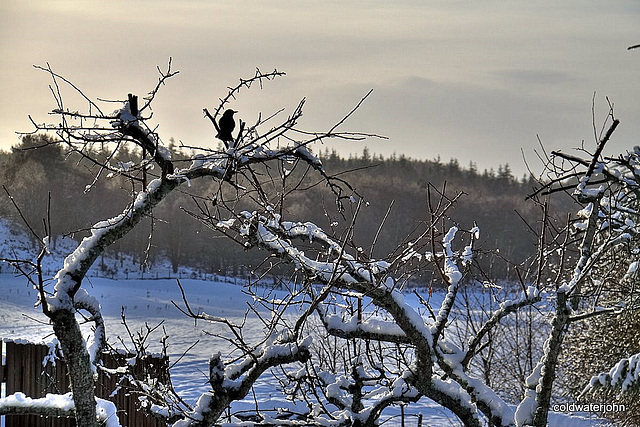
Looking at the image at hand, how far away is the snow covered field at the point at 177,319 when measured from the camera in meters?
11.8

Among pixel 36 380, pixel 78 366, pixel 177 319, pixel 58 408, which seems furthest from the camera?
pixel 177 319

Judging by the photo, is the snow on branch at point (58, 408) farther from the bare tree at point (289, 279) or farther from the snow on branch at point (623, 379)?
the snow on branch at point (623, 379)

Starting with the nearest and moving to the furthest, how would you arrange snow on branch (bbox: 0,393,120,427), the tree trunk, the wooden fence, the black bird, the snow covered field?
the black bird < the tree trunk < snow on branch (bbox: 0,393,120,427) < the wooden fence < the snow covered field

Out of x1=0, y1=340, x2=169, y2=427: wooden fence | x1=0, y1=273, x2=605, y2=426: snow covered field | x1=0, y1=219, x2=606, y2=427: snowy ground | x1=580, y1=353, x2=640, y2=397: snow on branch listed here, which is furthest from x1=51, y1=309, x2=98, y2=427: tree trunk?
x1=0, y1=273, x2=605, y2=426: snow covered field

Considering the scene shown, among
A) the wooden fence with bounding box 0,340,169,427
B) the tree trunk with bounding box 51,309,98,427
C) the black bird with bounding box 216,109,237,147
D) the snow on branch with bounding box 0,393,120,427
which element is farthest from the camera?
the wooden fence with bounding box 0,340,169,427

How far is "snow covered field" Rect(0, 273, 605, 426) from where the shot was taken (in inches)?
464

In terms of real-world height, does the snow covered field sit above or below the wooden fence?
below

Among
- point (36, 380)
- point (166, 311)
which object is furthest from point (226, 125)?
point (166, 311)

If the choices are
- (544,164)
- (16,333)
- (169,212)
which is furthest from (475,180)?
(544,164)

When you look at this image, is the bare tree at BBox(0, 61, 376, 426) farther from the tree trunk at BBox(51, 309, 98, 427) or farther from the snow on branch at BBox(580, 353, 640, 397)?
the snow on branch at BBox(580, 353, 640, 397)

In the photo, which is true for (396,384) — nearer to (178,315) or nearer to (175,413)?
(175,413)

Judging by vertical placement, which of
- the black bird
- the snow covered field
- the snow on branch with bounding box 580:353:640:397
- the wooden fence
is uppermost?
the black bird

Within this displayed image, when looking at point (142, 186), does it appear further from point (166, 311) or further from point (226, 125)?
point (166, 311)

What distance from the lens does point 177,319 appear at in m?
20.5
